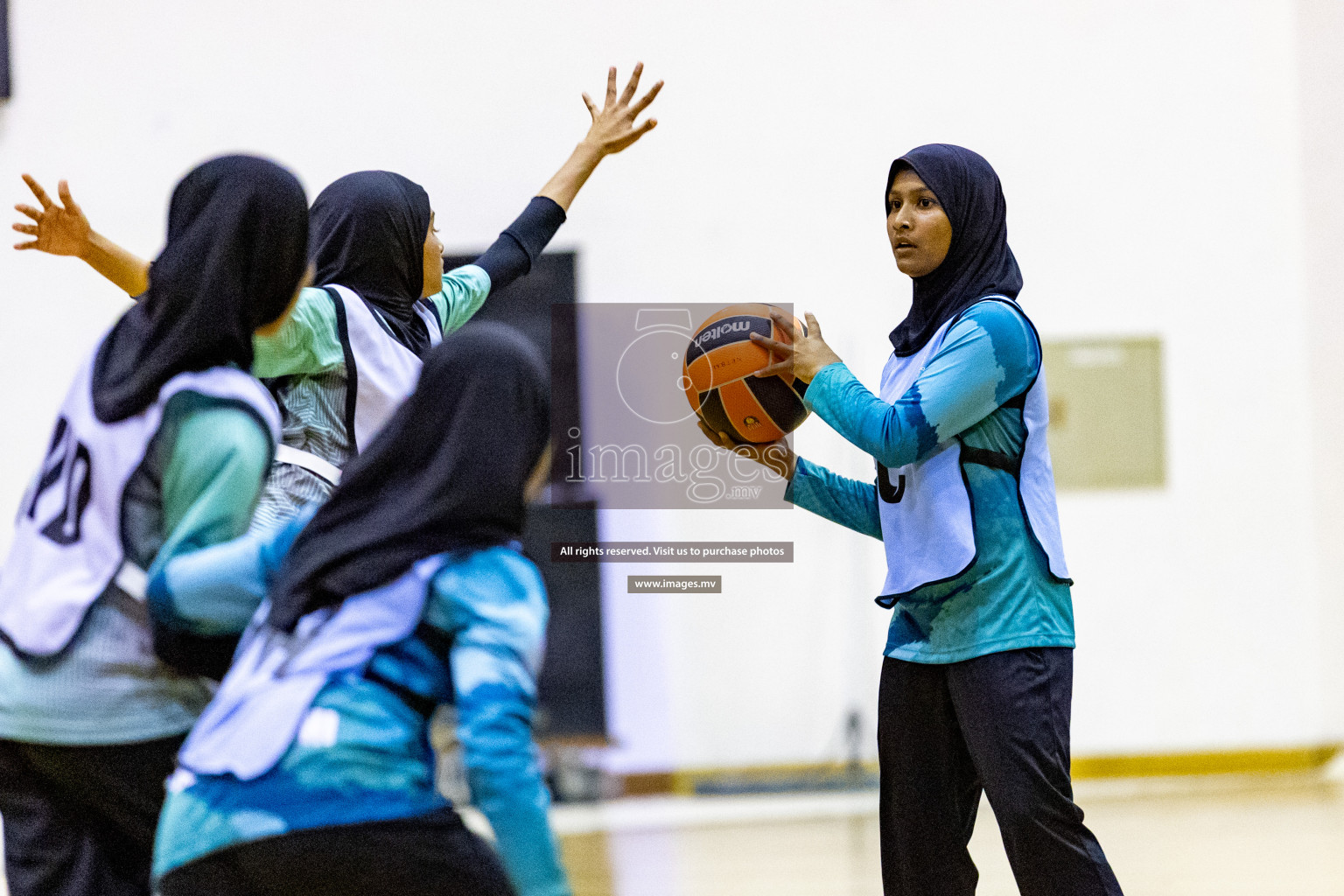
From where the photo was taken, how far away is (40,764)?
1294 mm

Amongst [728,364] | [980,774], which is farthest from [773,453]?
[980,774]

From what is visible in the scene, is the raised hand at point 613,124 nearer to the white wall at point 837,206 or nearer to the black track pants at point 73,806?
the white wall at point 837,206

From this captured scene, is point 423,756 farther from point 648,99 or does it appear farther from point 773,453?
point 648,99

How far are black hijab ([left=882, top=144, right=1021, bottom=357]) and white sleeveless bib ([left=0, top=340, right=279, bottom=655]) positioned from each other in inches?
45.6

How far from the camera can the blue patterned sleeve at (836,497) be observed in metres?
2.09

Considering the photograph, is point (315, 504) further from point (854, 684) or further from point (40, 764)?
point (854, 684)

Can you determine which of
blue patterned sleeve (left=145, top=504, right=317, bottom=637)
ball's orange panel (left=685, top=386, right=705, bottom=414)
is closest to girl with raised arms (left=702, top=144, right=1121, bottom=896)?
ball's orange panel (left=685, top=386, right=705, bottom=414)

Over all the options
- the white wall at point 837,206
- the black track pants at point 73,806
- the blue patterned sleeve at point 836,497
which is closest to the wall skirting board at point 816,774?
the white wall at point 837,206

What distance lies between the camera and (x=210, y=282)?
4.34 feet

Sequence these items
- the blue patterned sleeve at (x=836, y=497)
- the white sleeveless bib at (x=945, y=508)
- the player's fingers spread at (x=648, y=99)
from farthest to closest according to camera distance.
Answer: the player's fingers spread at (x=648, y=99) < the blue patterned sleeve at (x=836, y=497) < the white sleeveless bib at (x=945, y=508)

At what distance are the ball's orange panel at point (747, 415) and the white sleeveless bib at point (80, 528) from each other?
1.06 m

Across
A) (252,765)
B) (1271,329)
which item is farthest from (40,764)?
(1271,329)

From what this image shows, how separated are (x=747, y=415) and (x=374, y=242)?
743 mm

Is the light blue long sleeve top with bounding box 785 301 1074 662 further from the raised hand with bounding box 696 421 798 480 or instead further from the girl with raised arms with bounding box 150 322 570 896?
the girl with raised arms with bounding box 150 322 570 896
